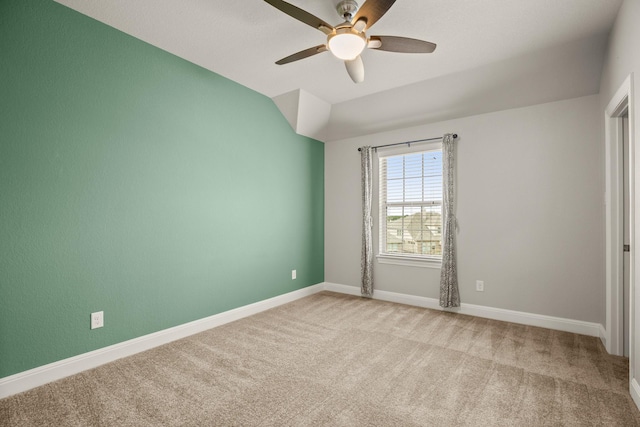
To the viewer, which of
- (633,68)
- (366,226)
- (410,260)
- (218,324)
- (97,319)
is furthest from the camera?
(366,226)

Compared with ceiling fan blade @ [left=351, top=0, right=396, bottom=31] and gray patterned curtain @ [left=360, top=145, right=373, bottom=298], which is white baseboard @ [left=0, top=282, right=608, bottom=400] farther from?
ceiling fan blade @ [left=351, top=0, right=396, bottom=31]

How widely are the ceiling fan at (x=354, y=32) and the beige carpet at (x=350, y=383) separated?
2371 millimetres

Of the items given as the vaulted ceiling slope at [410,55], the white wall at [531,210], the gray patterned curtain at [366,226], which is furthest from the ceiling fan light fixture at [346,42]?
the gray patterned curtain at [366,226]

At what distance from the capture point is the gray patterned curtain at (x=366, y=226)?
177 inches

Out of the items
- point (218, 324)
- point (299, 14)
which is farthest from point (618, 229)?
point (218, 324)

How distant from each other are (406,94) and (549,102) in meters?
1.50

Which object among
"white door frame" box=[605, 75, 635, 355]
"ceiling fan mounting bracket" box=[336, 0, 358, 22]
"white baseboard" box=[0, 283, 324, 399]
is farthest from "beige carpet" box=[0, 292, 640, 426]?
"ceiling fan mounting bracket" box=[336, 0, 358, 22]

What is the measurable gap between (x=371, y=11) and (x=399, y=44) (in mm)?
437

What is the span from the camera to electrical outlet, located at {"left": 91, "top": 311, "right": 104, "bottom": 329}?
96.7 inches

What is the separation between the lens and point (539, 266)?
11.1 ft

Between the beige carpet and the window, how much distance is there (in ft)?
4.18

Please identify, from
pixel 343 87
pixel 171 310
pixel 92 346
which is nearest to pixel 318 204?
pixel 343 87

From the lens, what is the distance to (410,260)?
4246mm

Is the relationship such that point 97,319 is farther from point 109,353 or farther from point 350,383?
point 350,383
